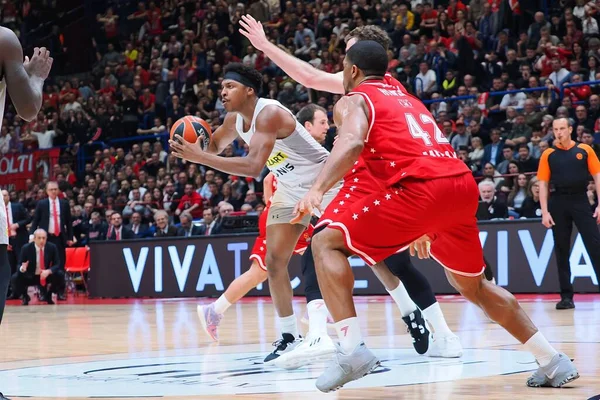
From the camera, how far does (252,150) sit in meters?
5.74

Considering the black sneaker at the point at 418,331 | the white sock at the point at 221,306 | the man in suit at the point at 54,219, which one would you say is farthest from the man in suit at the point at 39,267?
the black sneaker at the point at 418,331

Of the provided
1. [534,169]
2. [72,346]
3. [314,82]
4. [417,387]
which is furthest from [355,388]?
[534,169]

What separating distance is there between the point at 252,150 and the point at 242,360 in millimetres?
1385

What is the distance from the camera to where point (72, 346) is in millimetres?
7500

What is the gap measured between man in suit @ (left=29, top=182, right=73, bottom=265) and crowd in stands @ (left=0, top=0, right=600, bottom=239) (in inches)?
57.7

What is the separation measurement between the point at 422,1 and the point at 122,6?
36.1 feet

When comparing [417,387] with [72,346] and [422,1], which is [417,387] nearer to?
[72,346]

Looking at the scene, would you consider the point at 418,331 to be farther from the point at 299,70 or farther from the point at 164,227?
the point at 164,227

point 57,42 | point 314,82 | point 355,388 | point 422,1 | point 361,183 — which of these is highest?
point 57,42

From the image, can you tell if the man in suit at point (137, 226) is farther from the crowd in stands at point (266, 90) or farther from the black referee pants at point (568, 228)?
the black referee pants at point (568, 228)

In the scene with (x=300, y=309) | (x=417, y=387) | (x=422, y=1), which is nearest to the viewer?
(x=417, y=387)

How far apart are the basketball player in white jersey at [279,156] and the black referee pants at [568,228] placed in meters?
4.65

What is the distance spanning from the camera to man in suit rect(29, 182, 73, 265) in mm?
15641

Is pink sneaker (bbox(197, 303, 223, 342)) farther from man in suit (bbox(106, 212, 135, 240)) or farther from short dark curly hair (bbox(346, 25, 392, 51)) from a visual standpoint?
man in suit (bbox(106, 212, 135, 240))
